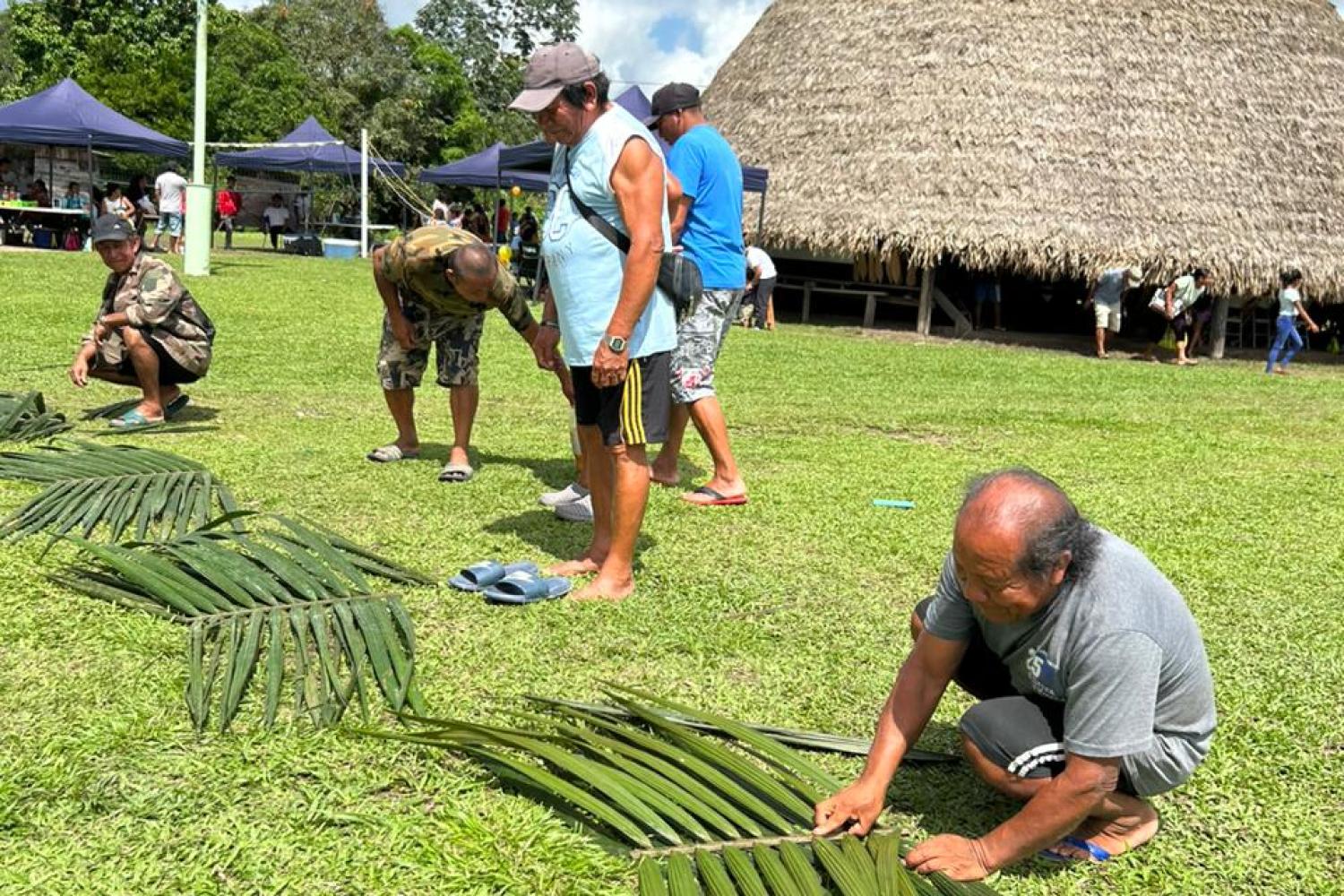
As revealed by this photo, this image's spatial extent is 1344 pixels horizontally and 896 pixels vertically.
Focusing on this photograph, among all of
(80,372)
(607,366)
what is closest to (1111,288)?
(80,372)

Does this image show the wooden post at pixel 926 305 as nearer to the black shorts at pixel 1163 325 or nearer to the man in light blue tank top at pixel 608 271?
the black shorts at pixel 1163 325

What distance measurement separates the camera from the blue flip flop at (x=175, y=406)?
651 centimetres

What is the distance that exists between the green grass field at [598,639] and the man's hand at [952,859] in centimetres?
12

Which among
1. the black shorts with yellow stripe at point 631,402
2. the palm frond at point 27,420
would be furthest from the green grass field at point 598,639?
the black shorts with yellow stripe at point 631,402

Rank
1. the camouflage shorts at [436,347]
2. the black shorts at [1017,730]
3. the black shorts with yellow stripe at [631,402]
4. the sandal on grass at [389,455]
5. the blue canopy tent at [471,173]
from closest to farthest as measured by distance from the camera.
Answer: the black shorts at [1017,730] → the black shorts with yellow stripe at [631,402] → the camouflage shorts at [436,347] → the sandal on grass at [389,455] → the blue canopy tent at [471,173]

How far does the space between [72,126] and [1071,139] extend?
55.1 ft

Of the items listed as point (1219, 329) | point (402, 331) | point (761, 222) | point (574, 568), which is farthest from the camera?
point (761, 222)

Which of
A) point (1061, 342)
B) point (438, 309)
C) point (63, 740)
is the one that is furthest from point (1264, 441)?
point (1061, 342)

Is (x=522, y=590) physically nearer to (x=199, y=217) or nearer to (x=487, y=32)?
(x=199, y=217)

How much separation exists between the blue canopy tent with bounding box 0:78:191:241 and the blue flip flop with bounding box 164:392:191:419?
17046 millimetres

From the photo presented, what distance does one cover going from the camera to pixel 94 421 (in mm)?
6266

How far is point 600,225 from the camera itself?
3.83 m

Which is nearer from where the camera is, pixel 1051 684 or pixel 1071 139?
pixel 1051 684

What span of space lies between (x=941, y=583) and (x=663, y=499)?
2981mm
